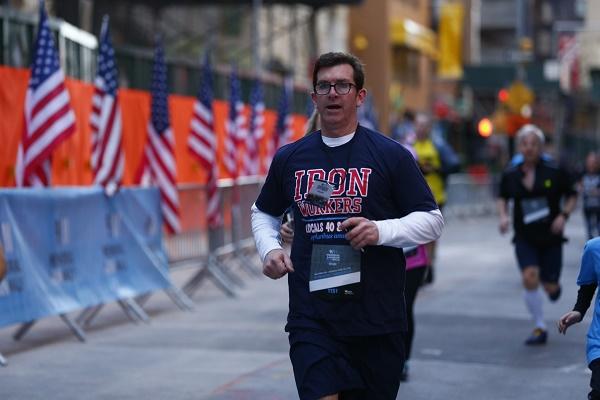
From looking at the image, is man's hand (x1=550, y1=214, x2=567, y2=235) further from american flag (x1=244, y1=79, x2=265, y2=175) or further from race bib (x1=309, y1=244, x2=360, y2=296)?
american flag (x1=244, y1=79, x2=265, y2=175)

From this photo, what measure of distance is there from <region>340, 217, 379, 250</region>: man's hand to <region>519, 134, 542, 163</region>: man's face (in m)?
6.71

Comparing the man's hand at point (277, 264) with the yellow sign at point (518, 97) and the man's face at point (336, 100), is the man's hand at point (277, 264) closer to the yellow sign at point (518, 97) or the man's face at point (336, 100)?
the man's face at point (336, 100)

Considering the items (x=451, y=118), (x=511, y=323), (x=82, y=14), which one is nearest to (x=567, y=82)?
(x=451, y=118)

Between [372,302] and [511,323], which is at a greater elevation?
[372,302]

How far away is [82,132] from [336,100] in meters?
12.9

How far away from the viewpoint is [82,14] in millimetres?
28719

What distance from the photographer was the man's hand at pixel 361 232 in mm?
5492

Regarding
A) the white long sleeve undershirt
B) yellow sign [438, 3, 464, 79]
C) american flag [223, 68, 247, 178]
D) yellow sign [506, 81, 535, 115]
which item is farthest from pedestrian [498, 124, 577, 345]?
yellow sign [438, 3, 464, 79]

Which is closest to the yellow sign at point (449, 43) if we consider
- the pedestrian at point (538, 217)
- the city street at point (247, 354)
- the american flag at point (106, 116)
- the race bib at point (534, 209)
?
the city street at point (247, 354)

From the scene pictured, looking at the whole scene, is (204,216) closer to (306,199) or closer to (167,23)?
(306,199)

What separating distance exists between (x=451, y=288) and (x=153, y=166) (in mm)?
4162

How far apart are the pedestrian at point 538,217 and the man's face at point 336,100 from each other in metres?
6.46

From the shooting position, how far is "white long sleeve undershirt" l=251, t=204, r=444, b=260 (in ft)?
18.5

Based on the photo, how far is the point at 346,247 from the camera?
18.6 feet
